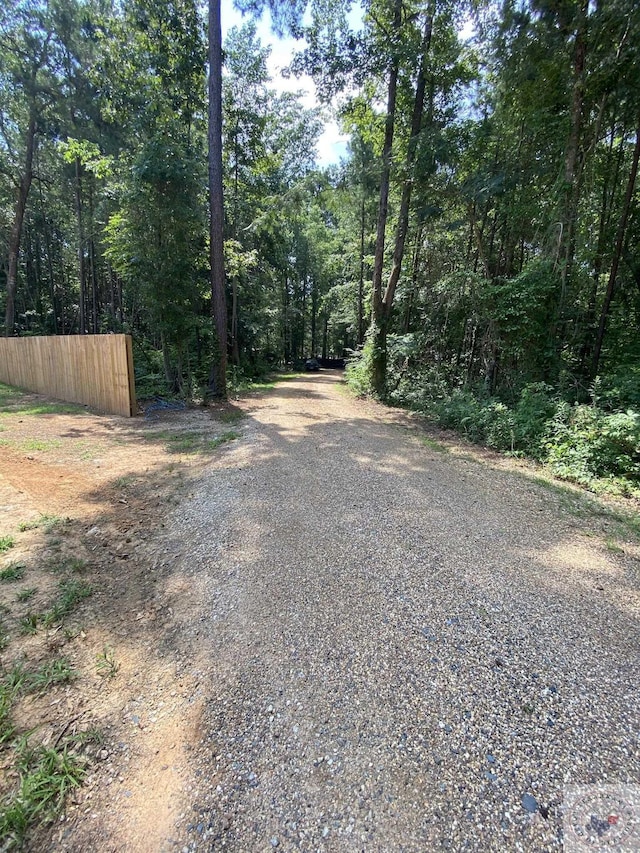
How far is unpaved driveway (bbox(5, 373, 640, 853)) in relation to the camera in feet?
4.11

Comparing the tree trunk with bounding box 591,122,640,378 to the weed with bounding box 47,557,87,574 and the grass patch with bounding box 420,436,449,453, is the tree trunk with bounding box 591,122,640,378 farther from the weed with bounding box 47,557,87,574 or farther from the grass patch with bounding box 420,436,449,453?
the weed with bounding box 47,557,87,574

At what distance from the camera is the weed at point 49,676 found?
1.68m

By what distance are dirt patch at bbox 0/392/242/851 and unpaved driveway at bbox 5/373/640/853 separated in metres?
0.01

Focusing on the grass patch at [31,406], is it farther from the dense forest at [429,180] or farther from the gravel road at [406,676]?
the gravel road at [406,676]

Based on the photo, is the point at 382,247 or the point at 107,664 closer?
the point at 107,664

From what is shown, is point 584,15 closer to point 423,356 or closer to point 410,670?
point 423,356

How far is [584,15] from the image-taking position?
20.6ft

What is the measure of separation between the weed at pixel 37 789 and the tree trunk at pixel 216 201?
8845mm

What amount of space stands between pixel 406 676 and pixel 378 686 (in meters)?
0.15

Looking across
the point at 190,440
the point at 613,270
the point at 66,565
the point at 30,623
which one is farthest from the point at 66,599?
the point at 613,270

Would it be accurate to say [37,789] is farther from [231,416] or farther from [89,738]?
[231,416]

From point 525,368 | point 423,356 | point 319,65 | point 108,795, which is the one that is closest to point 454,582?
point 108,795

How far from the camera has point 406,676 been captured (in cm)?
181

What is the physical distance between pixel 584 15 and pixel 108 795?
432 inches
